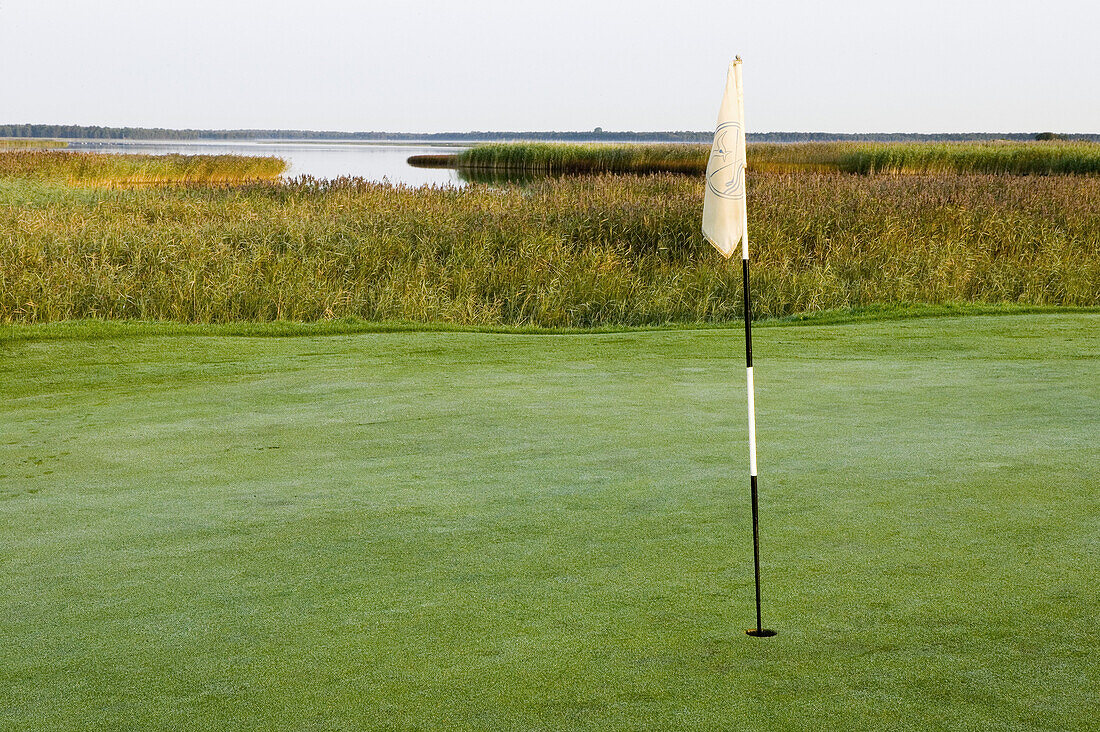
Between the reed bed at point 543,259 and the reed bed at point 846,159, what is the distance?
1031 centimetres

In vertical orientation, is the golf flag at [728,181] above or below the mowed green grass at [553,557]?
above

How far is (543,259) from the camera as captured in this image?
13.1 m

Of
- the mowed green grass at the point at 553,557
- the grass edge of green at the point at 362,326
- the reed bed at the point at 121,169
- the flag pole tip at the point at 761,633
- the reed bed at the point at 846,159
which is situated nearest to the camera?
the mowed green grass at the point at 553,557

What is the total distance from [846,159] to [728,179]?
3266cm

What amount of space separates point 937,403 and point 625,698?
3.39m

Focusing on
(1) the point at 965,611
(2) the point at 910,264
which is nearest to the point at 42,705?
(1) the point at 965,611

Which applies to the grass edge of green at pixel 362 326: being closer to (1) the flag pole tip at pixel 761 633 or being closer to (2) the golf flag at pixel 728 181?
(2) the golf flag at pixel 728 181

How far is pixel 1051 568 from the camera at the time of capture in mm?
2705

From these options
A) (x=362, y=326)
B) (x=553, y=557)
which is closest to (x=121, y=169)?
(x=362, y=326)

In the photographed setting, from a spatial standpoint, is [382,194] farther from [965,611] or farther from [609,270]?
[965,611]

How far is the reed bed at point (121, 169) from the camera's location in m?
27.9

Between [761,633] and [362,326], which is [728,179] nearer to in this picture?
[761,633]

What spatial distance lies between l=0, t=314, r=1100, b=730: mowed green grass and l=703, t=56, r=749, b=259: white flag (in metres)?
0.87

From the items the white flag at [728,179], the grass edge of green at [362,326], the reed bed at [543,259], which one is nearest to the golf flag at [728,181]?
the white flag at [728,179]
